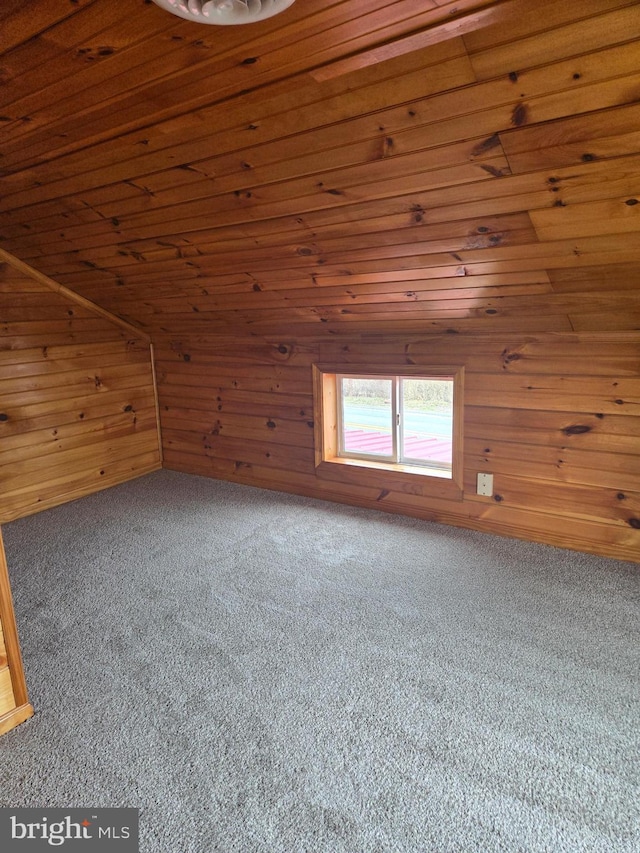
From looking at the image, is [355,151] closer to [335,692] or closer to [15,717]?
[335,692]

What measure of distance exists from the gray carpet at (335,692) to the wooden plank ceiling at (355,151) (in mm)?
1218

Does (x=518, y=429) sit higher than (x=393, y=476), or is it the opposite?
(x=518, y=429)

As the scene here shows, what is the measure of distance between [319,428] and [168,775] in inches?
83.3

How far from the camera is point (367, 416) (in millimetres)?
3344

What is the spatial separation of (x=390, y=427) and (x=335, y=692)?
178 cm

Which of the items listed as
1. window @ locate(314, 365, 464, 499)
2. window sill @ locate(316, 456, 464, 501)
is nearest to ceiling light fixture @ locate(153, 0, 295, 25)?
window @ locate(314, 365, 464, 499)

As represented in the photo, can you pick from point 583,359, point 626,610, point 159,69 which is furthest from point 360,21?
point 626,610

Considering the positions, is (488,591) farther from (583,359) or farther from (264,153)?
(264,153)

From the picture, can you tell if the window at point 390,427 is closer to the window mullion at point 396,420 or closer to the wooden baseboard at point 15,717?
the window mullion at point 396,420

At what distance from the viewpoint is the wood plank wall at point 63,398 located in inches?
123

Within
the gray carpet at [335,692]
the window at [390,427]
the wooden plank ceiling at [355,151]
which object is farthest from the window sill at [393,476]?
the wooden plank ceiling at [355,151]

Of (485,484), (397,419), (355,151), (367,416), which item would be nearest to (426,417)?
(397,419)

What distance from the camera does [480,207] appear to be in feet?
5.61

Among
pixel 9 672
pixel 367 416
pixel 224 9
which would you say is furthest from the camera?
pixel 367 416
